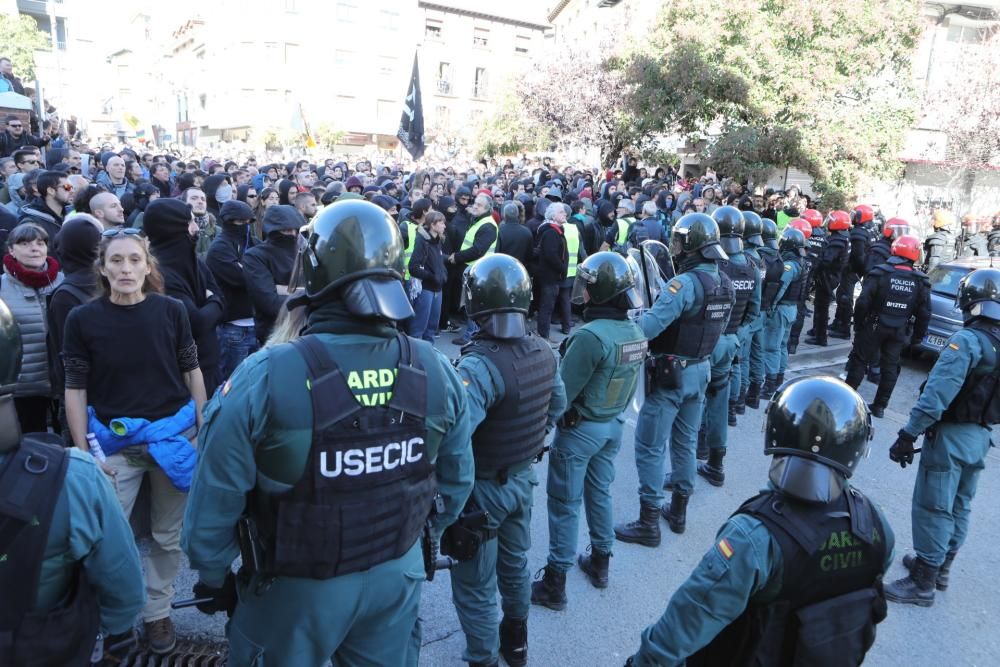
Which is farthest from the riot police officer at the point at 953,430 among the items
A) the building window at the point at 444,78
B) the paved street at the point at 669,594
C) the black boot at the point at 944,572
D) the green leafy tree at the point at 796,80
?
the building window at the point at 444,78

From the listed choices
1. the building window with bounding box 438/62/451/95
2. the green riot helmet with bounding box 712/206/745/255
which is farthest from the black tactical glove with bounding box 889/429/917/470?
the building window with bounding box 438/62/451/95

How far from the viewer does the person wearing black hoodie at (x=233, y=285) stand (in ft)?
16.6

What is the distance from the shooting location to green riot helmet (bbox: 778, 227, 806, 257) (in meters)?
8.37

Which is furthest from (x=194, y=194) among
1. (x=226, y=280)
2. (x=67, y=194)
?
(x=226, y=280)

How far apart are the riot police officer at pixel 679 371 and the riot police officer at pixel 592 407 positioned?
0.71 metres

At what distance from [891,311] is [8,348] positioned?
817 cm

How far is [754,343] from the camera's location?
768 cm

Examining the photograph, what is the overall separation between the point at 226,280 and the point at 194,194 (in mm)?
2233

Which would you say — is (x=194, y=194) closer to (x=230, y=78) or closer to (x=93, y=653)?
(x=93, y=653)

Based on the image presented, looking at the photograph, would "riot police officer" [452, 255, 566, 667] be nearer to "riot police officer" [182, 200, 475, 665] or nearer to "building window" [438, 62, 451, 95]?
"riot police officer" [182, 200, 475, 665]

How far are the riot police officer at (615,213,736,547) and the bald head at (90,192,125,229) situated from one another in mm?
3938

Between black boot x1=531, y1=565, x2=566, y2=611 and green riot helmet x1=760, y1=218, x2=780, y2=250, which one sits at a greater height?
green riot helmet x1=760, y1=218, x2=780, y2=250

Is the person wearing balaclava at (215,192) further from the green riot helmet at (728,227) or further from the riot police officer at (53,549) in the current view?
the riot police officer at (53,549)

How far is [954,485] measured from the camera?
4.05m
